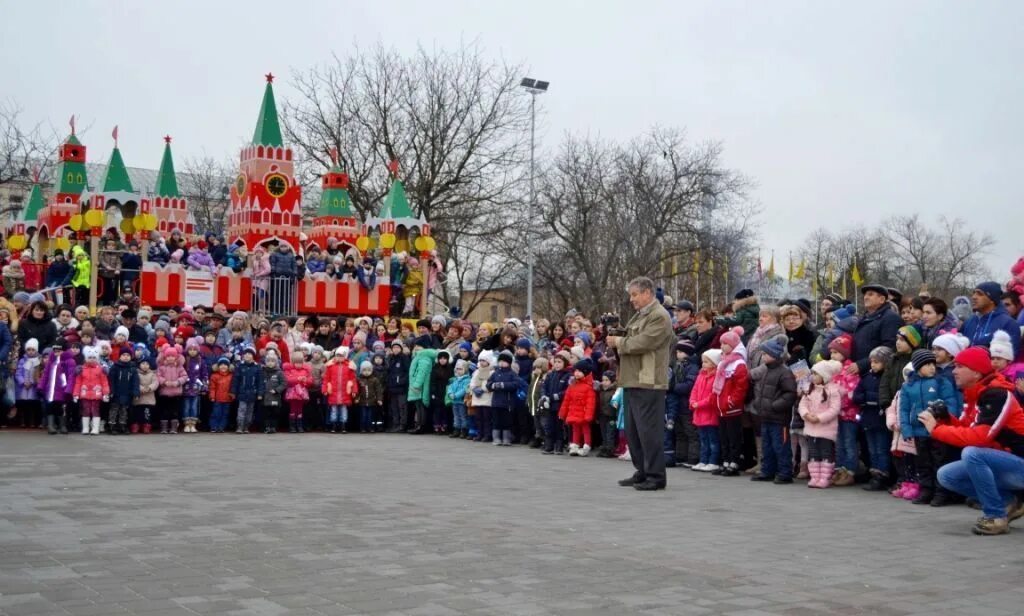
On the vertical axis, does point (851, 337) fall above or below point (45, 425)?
above

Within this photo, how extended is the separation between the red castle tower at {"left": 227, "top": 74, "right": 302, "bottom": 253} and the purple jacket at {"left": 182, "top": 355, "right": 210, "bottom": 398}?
13.1 meters

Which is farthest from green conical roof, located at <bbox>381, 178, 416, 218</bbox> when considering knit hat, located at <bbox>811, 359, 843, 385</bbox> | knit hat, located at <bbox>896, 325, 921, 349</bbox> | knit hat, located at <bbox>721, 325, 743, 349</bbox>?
knit hat, located at <bbox>896, 325, 921, 349</bbox>

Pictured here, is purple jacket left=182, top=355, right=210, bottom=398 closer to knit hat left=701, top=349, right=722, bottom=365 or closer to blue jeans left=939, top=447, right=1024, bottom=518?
knit hat left=701, top=349, right=722, bottom=365

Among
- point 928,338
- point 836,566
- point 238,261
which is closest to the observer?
point 836,566

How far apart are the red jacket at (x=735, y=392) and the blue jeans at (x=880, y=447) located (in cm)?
159

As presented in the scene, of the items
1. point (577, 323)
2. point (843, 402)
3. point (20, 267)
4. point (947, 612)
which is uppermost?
point (20, 267)

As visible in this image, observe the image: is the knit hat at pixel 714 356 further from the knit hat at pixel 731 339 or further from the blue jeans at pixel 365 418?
the blue jeans at pixel 365 418

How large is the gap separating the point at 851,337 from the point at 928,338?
866 mm

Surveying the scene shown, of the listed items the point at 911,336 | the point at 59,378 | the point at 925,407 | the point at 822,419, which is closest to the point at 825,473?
the point at 822,419

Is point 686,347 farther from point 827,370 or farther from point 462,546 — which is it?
point 462,546

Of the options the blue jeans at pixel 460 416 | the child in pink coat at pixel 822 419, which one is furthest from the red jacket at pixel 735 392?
the blue jeans at pixel 460 416

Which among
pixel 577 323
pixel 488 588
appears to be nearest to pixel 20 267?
pixel 577 323

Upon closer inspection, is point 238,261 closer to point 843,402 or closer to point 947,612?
point 843,402

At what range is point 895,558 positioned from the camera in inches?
289
